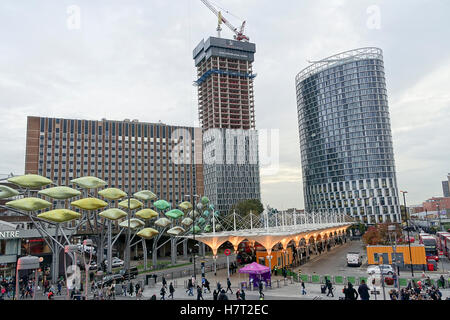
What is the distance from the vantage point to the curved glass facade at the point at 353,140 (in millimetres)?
133125

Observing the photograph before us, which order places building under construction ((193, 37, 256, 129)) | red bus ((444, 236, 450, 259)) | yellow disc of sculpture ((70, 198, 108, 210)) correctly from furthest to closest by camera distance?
1. building under construction ((193, 37, 256, 129))
2. red bus ((444, 236, 450, 259))
3. yellow disc of sculpture ((70, 198, 108, 210))

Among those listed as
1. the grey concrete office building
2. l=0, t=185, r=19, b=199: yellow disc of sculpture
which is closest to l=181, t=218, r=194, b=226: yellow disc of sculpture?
l=0, t=185, r=19, b=199: yellow disc of sculpture

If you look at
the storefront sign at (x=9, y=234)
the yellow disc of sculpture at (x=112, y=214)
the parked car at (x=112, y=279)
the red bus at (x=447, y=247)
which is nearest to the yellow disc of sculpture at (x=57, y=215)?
the yellow disc of sculpture at (x=112, y=214)

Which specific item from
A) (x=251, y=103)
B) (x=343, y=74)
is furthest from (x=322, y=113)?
(x=251, y=103)

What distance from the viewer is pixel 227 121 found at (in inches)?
5891

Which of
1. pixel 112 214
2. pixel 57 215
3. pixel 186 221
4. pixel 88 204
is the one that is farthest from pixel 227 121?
pixel 57 215

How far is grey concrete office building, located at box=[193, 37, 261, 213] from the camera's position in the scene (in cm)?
13625

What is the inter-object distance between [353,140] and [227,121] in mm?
54122

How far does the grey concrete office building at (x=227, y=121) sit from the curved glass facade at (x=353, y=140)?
1186 inches

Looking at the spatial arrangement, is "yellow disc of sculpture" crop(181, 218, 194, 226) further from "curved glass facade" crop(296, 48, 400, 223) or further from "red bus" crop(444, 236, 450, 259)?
"curved glass facade" crop(296, 48, 400, 223)

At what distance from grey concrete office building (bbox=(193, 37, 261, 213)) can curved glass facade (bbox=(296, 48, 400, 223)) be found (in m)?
30.1

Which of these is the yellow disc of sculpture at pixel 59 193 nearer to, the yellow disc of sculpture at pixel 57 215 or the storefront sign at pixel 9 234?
the yellow disc of sculpture at pixel 57 215

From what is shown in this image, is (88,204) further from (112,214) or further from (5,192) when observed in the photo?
(5,192)

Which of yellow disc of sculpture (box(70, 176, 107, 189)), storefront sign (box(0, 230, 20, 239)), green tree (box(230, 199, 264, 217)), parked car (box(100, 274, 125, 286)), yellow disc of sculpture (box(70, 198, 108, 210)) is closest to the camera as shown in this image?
parked car (box(100, 274, 125, 286))
